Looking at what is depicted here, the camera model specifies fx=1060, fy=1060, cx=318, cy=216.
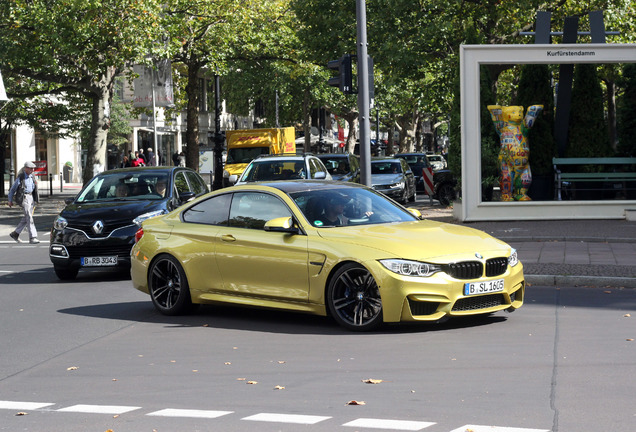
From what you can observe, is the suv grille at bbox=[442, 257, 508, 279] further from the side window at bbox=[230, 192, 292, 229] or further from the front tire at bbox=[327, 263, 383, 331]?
the side window at bbox=[230, 192, 292, 229]

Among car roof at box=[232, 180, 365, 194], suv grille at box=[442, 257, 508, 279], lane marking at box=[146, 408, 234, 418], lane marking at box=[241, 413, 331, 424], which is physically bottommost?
lane marking at box=[146, 408, 234, 418]

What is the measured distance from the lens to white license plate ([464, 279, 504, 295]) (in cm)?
944

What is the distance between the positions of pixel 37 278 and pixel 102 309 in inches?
159

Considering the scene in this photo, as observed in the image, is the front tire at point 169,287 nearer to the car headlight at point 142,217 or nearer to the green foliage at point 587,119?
the car headlight at point 142,217

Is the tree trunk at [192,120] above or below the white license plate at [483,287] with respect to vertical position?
above

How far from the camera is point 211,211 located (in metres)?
11.2

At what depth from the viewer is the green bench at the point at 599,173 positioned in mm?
23234

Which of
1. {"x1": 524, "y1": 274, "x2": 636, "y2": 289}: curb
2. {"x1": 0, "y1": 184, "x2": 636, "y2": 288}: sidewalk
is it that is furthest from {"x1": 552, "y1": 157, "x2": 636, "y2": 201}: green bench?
{"x1": 524, "y1": 274, "x2": 636, "y2": 289}: curb

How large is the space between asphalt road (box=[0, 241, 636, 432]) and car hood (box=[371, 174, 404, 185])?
68.1 feet

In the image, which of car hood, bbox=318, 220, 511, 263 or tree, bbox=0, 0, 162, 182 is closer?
car hood, bbox=318, 220, 511, 263

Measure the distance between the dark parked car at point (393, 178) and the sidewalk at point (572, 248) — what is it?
6.54 meters

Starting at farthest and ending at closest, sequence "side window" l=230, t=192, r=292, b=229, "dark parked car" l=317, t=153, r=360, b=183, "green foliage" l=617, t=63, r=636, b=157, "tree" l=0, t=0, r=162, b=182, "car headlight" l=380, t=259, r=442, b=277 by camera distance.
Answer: "dark parked car" l=317, t=153, r=360, b=183
"tree" l=0, t=0, r=162, b=182
"green foliage" l=617, t=63, r=636, b=157
"side window" l=230, t=192, r=292, b=229
"car headlight" l=380, t=259, r=442, b=277

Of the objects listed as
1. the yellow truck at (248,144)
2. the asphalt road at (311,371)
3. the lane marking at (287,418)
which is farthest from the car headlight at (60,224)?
the yellow truck at (248,144)

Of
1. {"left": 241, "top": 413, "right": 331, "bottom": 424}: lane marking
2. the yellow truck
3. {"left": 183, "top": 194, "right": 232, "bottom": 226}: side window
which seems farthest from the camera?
the yellow truck
